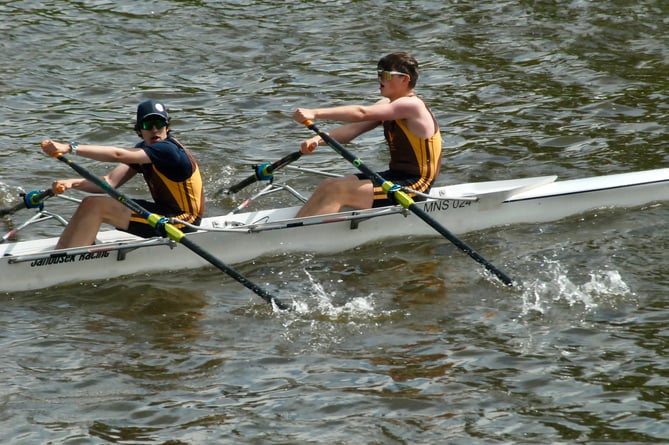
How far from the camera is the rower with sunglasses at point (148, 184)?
9.95 metres

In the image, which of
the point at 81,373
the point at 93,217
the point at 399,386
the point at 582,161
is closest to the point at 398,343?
the point at 399,386

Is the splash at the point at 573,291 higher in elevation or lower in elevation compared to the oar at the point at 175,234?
lower

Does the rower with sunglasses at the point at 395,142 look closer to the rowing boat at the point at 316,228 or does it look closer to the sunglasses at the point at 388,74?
the sunglasses at the point at 388,74

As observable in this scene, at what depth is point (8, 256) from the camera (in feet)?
33.4

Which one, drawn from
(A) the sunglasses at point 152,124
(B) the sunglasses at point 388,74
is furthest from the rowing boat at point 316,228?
(B) the sunglasses at point 388,74

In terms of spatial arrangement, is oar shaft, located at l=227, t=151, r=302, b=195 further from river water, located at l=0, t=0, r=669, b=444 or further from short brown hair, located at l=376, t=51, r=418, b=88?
short brown hair, located at l=376, t=51, r=418, b=88

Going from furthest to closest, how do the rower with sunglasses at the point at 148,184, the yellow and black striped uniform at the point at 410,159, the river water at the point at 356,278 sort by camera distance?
the yellow and black striped uniform at the point at 410,159, the rower with sunglasses at the point at 148,184, the river water at the point at 356,278

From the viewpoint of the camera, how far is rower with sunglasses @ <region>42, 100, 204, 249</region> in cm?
995

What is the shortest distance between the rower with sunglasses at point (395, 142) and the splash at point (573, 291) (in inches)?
64.8

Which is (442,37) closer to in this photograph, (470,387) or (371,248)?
(371,248)

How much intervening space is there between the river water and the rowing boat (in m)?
0.14

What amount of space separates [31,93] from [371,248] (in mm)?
7677

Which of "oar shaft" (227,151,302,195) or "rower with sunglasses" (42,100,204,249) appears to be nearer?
"rower with sunglasses" (42,100,204,249)

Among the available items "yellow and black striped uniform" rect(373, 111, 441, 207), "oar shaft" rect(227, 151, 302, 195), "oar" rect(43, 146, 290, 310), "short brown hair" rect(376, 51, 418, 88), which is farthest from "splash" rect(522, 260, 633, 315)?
"oar shaft" rect(227, 151, 302, 195)
